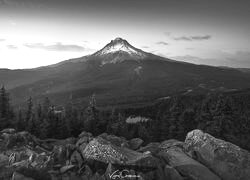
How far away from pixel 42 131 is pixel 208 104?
31.3 m

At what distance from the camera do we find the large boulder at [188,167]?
683 inches

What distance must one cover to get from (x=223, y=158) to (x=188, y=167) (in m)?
3.20

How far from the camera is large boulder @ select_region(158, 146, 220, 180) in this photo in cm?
1736

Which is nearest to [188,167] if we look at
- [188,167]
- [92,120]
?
[188,167]

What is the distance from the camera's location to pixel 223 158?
18859 mm

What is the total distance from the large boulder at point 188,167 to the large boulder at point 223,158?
103cm

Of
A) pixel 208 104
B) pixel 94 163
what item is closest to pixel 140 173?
pixel 94 163

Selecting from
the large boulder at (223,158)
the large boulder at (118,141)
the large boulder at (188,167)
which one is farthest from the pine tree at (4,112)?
the large boulder at (223,158)

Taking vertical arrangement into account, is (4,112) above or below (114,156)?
below

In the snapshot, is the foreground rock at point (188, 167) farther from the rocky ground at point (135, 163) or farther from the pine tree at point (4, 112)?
the pine tree at point (4, 112)

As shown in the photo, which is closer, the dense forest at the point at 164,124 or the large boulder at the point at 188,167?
the large boulder at the point at 188,167

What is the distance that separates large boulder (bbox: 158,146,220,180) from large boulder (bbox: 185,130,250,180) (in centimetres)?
103

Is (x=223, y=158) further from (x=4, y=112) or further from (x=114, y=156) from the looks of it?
(x=4, y=112)

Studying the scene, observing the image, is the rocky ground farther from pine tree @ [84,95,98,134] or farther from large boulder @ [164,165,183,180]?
pine tree @ [84,95,98,134]
